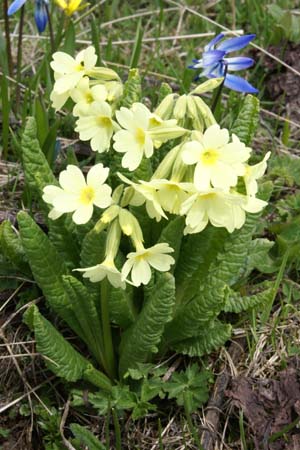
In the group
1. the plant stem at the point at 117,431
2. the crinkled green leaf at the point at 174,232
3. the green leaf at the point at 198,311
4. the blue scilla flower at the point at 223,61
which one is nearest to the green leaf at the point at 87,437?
the plant stem at the point at 117,431

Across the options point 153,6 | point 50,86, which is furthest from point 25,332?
point 153,6

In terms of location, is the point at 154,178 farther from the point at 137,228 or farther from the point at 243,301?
the point at 243,301

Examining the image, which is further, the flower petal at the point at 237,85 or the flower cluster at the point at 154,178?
the flower petal at the point at 237,85

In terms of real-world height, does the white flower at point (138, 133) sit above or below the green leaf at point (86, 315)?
above

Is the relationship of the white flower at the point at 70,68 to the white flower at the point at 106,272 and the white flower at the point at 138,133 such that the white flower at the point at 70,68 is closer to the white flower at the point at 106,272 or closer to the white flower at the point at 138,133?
the white flower at the point at 138,133

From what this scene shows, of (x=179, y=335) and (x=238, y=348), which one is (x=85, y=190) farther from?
(x=238, y=348)

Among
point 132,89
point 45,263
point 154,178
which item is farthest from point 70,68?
point 45,263

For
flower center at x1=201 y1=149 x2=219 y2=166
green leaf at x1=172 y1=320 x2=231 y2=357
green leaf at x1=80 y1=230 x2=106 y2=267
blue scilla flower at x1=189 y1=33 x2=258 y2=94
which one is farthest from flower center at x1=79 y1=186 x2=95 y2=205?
blue scilla flower at x1=189 y1=33 x2=258 y2=94

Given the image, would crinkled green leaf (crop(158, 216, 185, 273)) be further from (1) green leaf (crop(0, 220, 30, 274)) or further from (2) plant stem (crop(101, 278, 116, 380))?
(1) green leaf (crop(0, 220, 30, 274))
